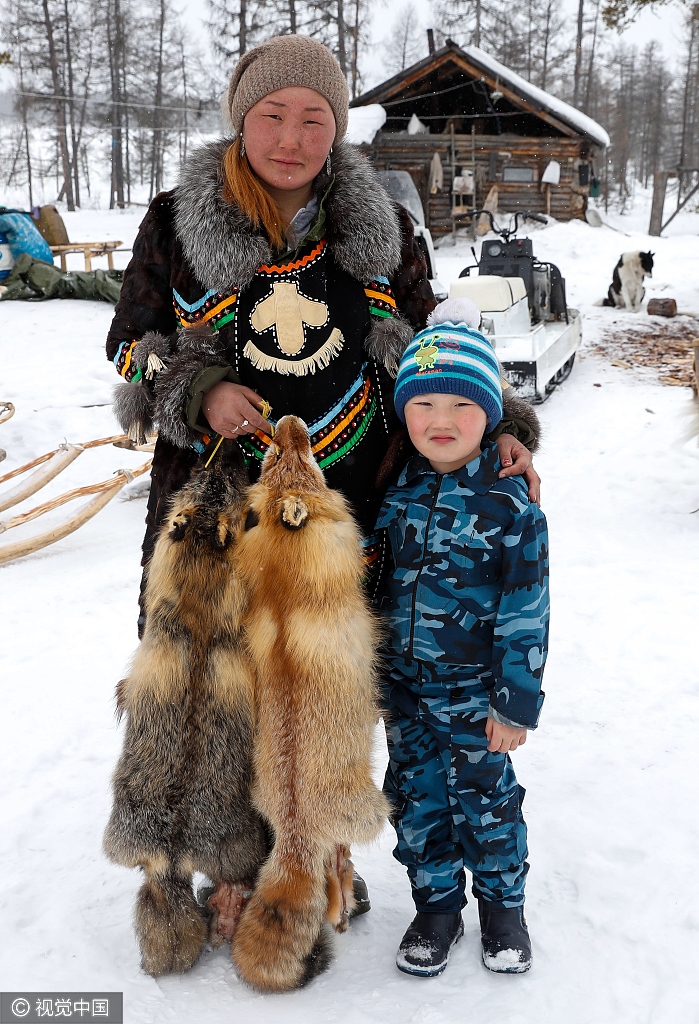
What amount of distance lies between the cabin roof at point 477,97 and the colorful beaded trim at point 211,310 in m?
19.1

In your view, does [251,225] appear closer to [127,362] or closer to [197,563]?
[127,362]

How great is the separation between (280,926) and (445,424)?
118 cm

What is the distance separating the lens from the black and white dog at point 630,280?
12562 millimetres

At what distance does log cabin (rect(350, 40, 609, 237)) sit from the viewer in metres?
19.8

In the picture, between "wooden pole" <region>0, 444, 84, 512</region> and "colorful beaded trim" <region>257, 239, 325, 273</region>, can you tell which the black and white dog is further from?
"colorful beaded trim" <region>257, 239, 325, 273</region>

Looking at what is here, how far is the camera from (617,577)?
4449 mm

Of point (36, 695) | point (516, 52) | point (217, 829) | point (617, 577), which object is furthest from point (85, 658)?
point (516, 52)

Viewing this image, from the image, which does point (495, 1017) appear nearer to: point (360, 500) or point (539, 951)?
point (539, 951)

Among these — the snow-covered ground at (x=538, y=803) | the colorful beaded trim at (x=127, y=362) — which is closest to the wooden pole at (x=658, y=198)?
the snow-covered ground at (x=538, y=803)

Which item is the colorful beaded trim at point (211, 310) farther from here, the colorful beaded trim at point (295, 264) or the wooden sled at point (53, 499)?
the wooden sled at point (53, 499)

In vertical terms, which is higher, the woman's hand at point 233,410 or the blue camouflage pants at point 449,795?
the woman's hand at point 233,410

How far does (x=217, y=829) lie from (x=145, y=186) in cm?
4618

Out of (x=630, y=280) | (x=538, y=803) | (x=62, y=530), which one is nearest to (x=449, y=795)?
(x=538, y=803)

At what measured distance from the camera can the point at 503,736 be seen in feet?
5.94
